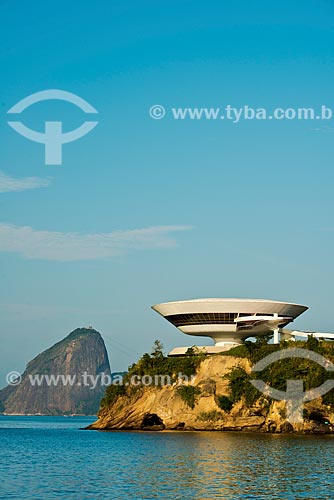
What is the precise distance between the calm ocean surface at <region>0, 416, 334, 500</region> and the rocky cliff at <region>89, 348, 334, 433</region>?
12517 millimetres

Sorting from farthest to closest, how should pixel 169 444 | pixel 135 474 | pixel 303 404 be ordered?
pixel 303 404
pixel 169 444
pixel 135 474

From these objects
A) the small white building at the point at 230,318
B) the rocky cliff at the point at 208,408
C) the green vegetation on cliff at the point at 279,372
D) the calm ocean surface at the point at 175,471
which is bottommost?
the calm ocean surface at the point at 175,471

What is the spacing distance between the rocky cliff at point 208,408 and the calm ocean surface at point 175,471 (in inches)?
493

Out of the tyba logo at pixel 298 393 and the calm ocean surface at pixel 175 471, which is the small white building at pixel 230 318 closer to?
the tyba logo at pixel 298 393

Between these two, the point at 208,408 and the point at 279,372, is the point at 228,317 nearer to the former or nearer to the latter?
the point at 208,408

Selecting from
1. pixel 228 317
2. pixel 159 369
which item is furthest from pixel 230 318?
pixel 159 369

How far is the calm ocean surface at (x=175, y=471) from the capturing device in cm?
2658

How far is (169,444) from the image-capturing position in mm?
49188

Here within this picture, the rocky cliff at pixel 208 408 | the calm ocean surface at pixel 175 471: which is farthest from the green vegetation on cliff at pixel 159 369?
the calm ocean surface at pixel 175 471

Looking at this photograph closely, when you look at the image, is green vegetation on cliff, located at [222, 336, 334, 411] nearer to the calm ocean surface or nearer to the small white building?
the small white building

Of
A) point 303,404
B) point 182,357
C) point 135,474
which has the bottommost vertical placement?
point 135,474

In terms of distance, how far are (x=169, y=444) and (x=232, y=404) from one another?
17.5 m

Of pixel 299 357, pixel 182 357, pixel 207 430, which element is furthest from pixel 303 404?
pixel 182 357

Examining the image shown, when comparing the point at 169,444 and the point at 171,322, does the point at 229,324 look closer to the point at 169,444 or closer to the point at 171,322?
the point at 171,322
